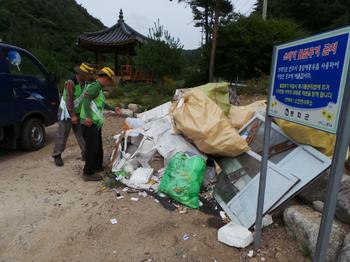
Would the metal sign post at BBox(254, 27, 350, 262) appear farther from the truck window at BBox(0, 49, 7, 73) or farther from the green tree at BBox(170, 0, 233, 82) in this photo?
the green tree at BBox(170, 0, 233, 82)

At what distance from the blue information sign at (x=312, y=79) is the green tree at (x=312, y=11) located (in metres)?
21.4

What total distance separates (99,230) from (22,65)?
331 centimetres

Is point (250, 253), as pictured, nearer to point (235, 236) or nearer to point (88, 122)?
point (235, 236)

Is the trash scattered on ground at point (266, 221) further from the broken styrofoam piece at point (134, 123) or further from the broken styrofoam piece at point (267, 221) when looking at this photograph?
the broken styrofoam piece at point (134, 123)

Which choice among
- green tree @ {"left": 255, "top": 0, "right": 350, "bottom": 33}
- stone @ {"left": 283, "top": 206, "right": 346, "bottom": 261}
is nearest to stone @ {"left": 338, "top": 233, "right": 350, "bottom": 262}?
stone @ {"left": 283, "top": 206, "right": 346, "bottom": 261}

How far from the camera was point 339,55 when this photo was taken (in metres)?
1.37

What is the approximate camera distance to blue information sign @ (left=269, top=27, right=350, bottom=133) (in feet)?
4.51

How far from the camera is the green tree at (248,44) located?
11.5m

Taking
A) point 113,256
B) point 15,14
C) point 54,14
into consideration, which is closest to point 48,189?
point 113,256

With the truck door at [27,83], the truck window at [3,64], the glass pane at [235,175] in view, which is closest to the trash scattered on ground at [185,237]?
the glass pane at [235,175]

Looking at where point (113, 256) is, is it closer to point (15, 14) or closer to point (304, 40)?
point (304, 40)

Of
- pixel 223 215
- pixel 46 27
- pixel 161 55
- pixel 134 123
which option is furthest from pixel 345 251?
pixel 46 27

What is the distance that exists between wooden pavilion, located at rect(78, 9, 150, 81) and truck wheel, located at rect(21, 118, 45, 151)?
10.7 metres

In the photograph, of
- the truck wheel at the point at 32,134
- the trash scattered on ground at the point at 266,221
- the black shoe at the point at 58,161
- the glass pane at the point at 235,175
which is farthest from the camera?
the truck wheel at the point at 32,134
